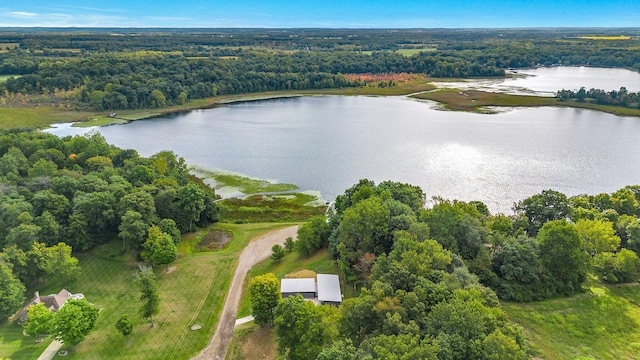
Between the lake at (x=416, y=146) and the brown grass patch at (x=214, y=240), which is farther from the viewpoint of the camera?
the lake at (x=416, y=146)

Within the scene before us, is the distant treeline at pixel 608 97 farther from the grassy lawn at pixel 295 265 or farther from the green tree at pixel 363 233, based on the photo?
the grassy lawn at pixel 295 265

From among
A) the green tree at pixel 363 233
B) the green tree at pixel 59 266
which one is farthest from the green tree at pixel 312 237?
the green tree at pixel 59 266

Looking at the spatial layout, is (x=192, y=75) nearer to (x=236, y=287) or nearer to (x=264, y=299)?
(x=236, y=287)

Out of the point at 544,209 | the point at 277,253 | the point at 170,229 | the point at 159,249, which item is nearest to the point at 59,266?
the point at 159,249

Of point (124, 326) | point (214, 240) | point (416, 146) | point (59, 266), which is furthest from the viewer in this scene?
point (416, 146)

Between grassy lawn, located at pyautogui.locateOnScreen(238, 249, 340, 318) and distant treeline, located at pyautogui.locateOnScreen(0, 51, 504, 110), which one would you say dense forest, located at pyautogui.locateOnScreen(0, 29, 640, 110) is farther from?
grassy lawn, located at pyautogui.locateOnScreen(238, 249, 340, 318)

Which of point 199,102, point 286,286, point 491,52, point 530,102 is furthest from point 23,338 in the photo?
point 491,52
